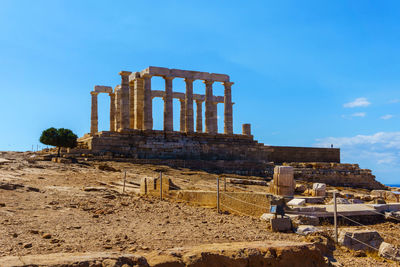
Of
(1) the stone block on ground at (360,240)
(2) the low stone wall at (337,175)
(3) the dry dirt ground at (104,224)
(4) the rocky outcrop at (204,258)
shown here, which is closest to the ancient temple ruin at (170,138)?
(2) the low stone wall at (337,175)

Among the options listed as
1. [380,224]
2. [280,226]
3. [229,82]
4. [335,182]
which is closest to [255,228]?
[280,226]

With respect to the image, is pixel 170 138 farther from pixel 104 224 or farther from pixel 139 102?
pixel 104 224

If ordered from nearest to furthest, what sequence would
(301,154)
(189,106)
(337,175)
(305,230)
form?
1. (305,230)
2. (337,175)
3. (189,106)
4. (301,154)

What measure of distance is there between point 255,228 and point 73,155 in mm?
20594

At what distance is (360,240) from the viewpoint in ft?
31.4

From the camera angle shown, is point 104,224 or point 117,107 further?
point 117,107

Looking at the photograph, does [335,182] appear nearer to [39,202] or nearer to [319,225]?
[319,225]

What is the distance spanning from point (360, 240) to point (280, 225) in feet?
6.51

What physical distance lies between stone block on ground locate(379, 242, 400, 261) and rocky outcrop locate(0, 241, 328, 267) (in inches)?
112

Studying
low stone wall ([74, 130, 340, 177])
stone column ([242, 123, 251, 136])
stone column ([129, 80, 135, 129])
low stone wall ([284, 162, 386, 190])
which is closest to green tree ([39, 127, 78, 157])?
low stone wall ([74, 130, 340, 177])

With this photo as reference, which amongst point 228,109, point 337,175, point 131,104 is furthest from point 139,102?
point 337,175

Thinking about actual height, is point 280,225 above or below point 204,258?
below

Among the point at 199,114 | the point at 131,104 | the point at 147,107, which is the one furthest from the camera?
the point at 199,114

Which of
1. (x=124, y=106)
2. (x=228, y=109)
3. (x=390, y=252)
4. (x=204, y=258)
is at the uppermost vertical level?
(x=228, y=109)
